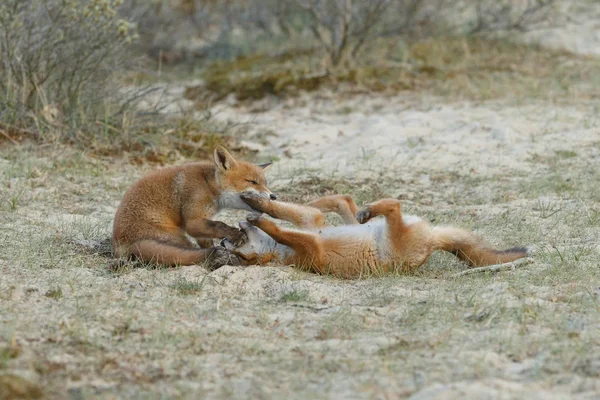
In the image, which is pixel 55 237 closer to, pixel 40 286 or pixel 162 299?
pixel 40 286

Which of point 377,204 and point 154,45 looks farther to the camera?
point 154,45

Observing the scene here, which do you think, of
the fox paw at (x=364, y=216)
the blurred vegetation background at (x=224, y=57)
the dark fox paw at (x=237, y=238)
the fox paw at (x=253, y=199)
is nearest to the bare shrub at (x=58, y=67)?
the blurred vegetation background at (x=224, y=57)

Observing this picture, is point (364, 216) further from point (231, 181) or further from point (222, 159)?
point (222, 159)

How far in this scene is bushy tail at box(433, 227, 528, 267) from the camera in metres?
5.93

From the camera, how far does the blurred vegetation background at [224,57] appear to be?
31.0 ft

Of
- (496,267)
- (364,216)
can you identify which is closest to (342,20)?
(364,216)

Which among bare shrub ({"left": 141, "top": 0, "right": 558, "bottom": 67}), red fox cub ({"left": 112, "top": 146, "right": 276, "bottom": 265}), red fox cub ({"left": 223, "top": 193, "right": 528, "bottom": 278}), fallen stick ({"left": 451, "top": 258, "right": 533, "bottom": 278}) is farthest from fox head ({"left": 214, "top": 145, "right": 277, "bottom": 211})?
bare shrub ({"left": 141, "top": 0, "right": 558, "bottom": 67})

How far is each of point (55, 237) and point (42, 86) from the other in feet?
11.3

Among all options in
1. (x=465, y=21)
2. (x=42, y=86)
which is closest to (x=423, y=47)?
(x=465, y=21)

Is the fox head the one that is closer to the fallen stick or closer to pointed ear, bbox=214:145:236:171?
pointed ear, bbox=214:145:236:171

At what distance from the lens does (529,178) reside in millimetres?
8750

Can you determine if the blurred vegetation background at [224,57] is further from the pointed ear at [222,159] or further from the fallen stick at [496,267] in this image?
the fallen stick at [496,267]

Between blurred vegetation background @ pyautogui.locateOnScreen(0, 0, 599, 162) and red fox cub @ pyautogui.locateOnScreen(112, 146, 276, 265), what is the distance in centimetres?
307

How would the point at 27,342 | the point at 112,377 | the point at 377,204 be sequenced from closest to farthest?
the point at 112,377 < the point at 27,342 < the point at 377,204
